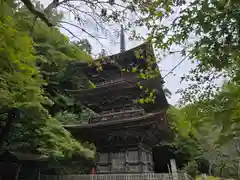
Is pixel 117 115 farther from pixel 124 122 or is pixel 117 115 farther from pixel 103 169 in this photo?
pixel 103 169

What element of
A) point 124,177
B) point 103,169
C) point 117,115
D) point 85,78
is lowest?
point 124,177

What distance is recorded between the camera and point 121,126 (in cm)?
1057

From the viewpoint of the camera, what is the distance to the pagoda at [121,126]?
33.8ft

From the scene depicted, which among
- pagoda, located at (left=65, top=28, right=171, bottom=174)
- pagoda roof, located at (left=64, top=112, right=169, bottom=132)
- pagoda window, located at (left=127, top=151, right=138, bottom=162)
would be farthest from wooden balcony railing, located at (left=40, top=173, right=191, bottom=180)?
pagoda roof, located at (left=64, top=112, right=169, bottom=132)

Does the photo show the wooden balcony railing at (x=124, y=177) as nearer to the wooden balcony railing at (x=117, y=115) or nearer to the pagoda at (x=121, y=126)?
the pagoda at (x=121, y=126)

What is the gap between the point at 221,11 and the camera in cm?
271

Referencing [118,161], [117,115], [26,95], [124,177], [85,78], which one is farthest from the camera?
[85,78]

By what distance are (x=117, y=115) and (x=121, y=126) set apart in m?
1.30

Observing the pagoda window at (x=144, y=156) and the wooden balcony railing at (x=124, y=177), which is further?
the pagoda window at (x=144, y=156)

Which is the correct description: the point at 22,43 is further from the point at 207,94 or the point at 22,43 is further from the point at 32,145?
the point at 32,145

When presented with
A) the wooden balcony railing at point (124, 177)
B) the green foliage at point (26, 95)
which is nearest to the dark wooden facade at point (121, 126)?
the wooden balcony railing at point (124, 177)

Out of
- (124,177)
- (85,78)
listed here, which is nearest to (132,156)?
(124,177)

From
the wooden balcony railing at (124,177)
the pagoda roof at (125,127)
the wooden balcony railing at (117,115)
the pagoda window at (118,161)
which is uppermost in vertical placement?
the wooden balcony railing at (117,115)

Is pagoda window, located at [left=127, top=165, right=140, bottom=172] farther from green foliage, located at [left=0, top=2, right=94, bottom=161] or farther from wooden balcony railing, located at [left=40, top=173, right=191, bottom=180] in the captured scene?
green foliage, located at [left=0, top=2, right=94, bottom=161]
